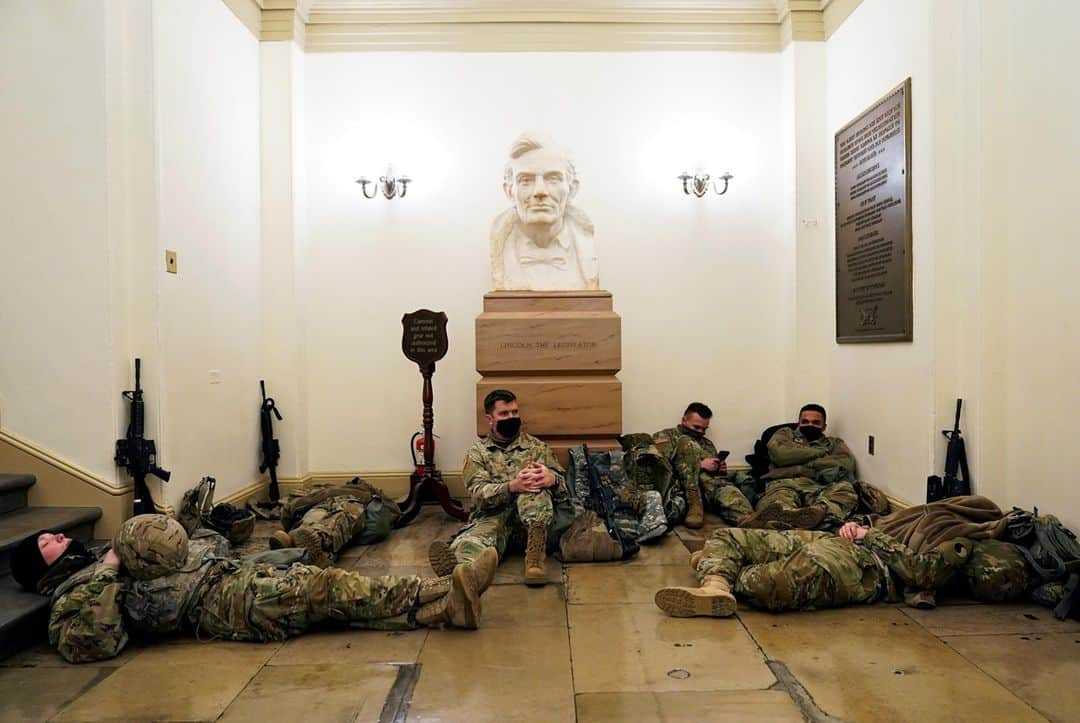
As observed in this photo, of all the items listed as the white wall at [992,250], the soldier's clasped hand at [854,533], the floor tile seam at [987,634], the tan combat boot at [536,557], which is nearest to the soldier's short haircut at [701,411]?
the white wall at [992,250]

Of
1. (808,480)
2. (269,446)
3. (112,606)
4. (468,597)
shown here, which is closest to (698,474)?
(808,480)

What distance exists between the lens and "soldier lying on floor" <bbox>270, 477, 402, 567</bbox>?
422cm

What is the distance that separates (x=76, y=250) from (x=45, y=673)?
2.32m

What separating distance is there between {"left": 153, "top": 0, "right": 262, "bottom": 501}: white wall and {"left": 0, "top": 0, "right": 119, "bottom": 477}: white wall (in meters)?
0.34

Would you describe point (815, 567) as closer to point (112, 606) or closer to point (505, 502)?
point (505, 502)

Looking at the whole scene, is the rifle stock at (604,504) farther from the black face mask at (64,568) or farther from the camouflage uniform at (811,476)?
the black face mask at (64,568)

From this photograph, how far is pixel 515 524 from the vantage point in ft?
14.3

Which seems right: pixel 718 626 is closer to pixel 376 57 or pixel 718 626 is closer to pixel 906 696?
pixel 906 696

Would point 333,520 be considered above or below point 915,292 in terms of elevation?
below

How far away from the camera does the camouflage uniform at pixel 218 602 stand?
293 cm

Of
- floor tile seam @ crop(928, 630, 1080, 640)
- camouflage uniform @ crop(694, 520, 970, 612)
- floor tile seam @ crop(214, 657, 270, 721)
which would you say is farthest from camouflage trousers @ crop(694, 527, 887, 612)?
floor tile seam @ crop(214, 657, 270, 721)

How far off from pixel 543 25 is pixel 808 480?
414 centimetres

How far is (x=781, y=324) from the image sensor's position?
635 cm

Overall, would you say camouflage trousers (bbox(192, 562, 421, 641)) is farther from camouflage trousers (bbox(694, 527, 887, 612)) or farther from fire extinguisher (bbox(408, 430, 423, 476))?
fire extinguisher (bbox(408, 430, 423, 476))
